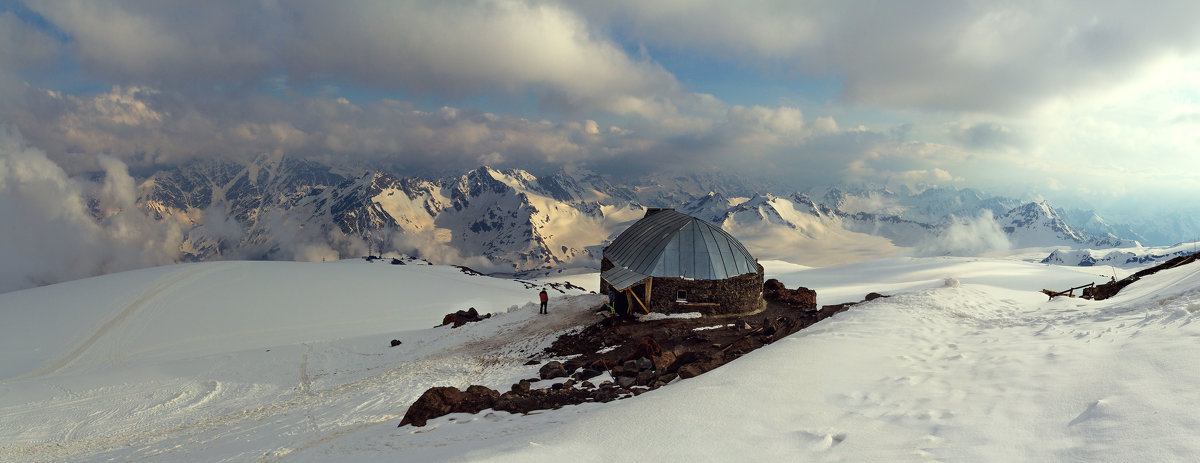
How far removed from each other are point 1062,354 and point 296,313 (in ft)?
125

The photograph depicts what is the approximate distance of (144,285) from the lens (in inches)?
1433

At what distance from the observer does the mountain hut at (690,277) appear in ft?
78.2

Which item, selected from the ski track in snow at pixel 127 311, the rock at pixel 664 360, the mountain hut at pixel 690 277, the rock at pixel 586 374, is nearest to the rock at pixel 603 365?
the rock at pixel 586 374

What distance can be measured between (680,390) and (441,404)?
503 cm

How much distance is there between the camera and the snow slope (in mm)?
5988

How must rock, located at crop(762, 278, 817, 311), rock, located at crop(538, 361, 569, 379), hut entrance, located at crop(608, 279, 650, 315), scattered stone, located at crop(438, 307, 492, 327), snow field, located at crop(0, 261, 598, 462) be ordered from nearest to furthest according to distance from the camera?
snow field, located at crop(0, 261, 598, 462)
rock, located at crop(538, 361, 569, 379)
hut entrance, located at crop(608, 279, 650, 315)
rock, located at crop(762, 278, 817, 311)
scattered stone, located at crop(438, 307, 492, 327)

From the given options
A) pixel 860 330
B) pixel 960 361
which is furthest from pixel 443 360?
pixel 960 361

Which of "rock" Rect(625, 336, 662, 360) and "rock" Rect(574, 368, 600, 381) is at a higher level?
"rock" Rect(625, 336, 662, 360)

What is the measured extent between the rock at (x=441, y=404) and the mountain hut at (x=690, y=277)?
1356 centimetres

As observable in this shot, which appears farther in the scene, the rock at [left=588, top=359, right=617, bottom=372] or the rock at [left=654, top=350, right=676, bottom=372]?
the rock at [left=588, top=359, right=617, bottom=372]

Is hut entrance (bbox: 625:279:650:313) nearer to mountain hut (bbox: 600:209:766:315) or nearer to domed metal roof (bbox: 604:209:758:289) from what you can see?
mountain hut (bbox: 600:209:766:315)

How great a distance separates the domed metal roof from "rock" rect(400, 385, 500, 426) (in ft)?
44.8

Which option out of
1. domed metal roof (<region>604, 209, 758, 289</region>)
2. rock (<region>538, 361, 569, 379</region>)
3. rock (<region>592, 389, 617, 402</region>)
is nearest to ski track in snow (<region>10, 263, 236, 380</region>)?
rock (<region>538, 361, 569, 379</region>)

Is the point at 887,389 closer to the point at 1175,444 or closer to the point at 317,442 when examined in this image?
the point at 1175,444
